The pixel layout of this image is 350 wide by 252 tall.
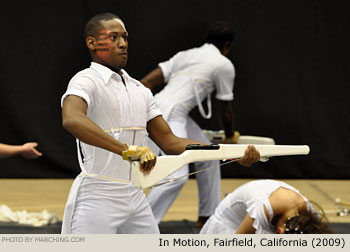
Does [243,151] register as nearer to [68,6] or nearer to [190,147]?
[190,147]

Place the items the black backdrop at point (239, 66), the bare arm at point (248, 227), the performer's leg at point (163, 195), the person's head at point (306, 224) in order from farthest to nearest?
1. the black backdrop at point (239, 66)
2. the performer's leg at point (163, 195)
3. the bare arm at point (248, 227)
4. the person's head at point (306, 224)

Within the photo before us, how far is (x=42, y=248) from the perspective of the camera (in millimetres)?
2035

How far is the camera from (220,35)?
427cm

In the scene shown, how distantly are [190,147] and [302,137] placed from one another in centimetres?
399

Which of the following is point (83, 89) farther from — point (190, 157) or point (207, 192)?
point (207, 192)

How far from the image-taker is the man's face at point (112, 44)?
2.31 m

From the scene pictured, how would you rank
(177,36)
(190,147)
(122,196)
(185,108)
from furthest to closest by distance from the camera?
(177,36), (185,108), (122,196), (190,147)

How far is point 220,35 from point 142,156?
2337mm

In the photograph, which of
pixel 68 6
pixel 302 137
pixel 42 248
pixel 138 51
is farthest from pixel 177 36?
pixel 42 248

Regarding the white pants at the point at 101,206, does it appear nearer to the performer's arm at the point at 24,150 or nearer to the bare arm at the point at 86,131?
the performer's arm at the point at 24,150

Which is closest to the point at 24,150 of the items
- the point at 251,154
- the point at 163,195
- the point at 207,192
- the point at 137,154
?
the point at 137,154

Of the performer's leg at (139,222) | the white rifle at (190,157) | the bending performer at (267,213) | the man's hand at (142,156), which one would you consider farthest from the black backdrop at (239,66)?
the man's hand at (142,156)

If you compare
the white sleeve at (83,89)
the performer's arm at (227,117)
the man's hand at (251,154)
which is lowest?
the man's hand at (251,154)

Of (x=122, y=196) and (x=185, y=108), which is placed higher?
(x=185, y=108)
